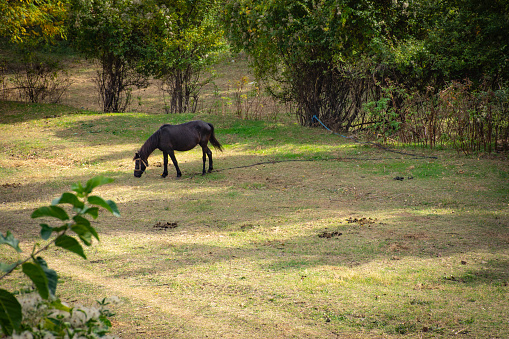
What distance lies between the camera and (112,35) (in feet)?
58.1

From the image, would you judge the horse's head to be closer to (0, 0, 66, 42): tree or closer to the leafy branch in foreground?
the leafy branch in foreground

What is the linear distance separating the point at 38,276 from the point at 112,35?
18001 millimetres

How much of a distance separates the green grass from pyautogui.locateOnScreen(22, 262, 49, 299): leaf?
2.09m

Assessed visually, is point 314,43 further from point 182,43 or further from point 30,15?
point 30,15

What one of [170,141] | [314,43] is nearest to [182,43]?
[314,43]

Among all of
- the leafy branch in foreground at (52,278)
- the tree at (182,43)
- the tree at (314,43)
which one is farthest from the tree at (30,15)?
the leafy branch in foreground at (52,278)

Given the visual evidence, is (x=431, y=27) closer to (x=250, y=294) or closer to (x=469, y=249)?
(x=469, y=249)

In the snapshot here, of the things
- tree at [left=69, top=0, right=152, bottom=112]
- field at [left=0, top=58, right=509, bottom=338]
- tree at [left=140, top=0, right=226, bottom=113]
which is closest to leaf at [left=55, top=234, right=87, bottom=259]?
field at [left=0, top=58, right=509, bottom=338]

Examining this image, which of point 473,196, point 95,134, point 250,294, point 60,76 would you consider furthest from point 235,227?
point 60,76

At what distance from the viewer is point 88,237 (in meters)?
1.52

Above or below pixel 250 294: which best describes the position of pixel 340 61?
above

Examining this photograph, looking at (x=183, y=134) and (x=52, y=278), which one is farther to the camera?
(x=183, y=134)

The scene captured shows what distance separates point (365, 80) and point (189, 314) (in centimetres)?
1120

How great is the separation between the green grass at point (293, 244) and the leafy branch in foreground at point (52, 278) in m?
1.72
